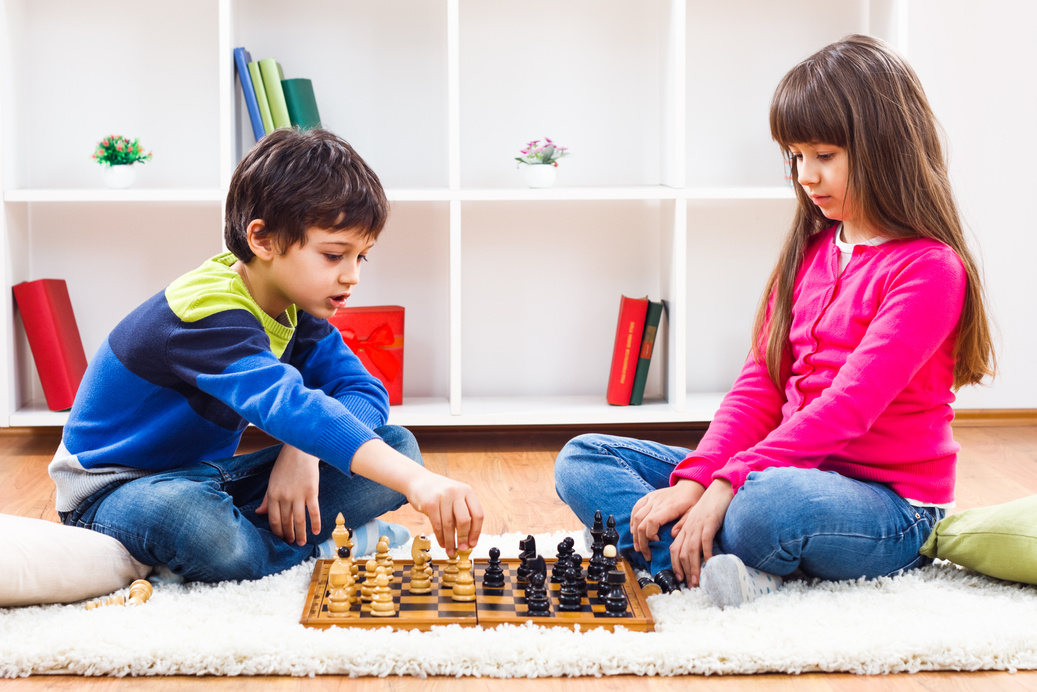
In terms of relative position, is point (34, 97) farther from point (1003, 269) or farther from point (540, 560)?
point (1003, 269)

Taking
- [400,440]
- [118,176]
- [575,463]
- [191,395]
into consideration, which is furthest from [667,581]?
[118,176]

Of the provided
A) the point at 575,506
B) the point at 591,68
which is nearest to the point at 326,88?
the point at 591,68

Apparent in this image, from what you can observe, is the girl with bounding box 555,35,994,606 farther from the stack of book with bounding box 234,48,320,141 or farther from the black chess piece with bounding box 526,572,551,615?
the stack of book with bounding box 234,48,320,141

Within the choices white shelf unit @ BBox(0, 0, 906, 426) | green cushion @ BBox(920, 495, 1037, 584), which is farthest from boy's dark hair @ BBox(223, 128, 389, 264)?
white shelf unit @ BBox(0, 0, 906, 426)

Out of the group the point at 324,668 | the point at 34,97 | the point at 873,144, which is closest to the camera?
the point at 324,668

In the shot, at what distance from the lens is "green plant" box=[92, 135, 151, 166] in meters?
2.45

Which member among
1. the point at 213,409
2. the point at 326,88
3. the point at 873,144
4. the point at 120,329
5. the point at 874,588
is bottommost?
the point at 874,588

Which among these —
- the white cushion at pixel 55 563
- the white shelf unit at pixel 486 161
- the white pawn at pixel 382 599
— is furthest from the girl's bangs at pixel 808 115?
the white cushion at pixel 55 563

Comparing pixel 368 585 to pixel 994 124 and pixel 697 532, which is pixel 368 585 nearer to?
pixel 697 532

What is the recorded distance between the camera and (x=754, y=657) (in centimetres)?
117

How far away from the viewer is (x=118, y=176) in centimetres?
246

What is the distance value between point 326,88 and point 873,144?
1588 mm

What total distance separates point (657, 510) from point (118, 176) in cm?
166

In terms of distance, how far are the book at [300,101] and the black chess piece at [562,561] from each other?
4.80ft
